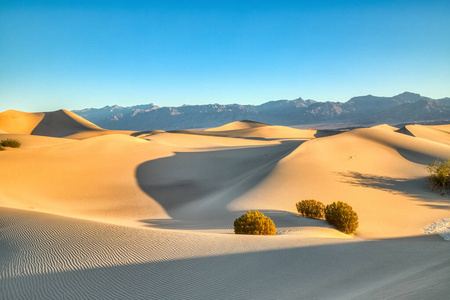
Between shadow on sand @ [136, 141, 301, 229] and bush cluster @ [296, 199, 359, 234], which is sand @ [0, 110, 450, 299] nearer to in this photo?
shadow on sand @ [136, 141, 301, 229]

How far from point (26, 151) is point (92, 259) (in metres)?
19.4

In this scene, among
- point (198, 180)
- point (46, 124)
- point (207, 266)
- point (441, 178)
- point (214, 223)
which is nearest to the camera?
point (207, 266)

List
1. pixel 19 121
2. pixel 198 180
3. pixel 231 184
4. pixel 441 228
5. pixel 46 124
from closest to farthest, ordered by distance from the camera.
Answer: pixel 441 228 < pixel 231 184 < pixel 198 180 < pixel 19 121 < pixel 46 124

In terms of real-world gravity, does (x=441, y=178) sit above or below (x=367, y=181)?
above

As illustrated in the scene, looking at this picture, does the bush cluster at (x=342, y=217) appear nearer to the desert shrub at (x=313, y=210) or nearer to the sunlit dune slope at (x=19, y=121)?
the desert shrub at (x=313, y=210)

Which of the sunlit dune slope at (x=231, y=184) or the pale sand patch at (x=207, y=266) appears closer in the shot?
the pale sand patch at (x=207, y=266)

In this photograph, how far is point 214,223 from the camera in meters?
10.7

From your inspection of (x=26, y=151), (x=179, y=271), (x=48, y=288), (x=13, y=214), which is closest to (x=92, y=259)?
(x=48, y=288)

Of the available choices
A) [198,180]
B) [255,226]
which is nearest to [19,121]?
[198,180]

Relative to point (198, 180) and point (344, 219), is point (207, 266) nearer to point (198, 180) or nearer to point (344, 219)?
point (344, 219)

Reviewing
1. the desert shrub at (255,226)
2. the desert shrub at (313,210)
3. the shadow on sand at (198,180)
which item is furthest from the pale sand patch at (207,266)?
the desert shrub at (313,210)

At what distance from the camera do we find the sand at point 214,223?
13.7 feet

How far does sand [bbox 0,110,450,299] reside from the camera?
419cm

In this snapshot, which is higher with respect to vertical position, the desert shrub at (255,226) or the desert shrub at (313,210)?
the desert shrub at (255,226)
